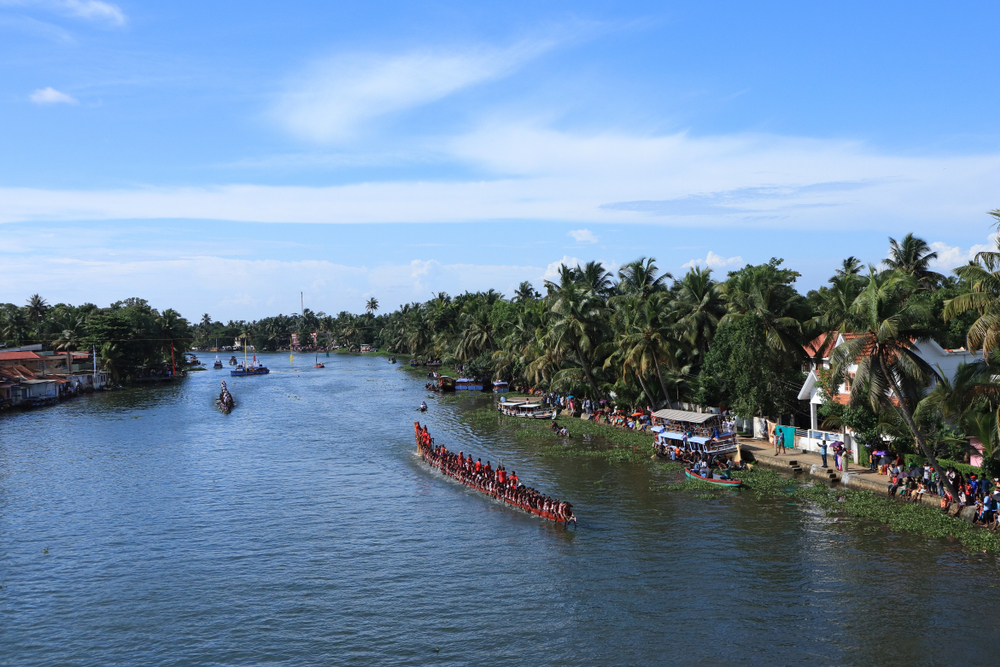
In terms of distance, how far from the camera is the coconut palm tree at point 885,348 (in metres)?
29.2

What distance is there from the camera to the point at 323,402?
3565 inches

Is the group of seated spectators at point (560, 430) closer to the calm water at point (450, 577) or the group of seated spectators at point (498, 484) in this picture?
the calm water at point (450, 577)

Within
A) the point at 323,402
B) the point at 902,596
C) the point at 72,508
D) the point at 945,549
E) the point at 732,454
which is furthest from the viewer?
the point at 323,402

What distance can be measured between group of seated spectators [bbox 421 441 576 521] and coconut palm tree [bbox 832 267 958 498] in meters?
13.6

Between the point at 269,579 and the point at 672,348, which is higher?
the point at 672,348

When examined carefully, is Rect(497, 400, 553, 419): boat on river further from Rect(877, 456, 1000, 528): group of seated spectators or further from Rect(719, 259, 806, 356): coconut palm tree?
Rect(877, 456, 1000, 528): group of seated spectators

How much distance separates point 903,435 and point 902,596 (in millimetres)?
14392

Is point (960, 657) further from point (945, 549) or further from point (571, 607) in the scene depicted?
point (571, 607)

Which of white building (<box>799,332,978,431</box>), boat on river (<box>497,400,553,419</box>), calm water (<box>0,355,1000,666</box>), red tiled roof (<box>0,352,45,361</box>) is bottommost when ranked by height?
calm water (<box>0,355,1000,666</box>)

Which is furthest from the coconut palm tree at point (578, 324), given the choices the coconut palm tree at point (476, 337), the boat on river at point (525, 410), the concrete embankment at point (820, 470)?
the coconut palm tree at point (476, 337)

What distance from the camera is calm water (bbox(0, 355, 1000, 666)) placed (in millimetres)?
20844

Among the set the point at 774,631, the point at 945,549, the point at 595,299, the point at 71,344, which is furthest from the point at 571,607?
the point at 71,344

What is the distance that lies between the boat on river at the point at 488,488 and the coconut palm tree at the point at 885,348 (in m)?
13.2

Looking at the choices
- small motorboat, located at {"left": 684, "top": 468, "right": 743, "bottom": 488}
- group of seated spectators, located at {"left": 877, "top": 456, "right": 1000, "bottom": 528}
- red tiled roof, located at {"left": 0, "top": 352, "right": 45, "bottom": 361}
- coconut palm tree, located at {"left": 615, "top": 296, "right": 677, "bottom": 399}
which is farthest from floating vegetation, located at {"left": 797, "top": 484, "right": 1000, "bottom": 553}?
red tiled roof, located at {"left": 0, "top": 352, "right": 45, "bottom": 361}
